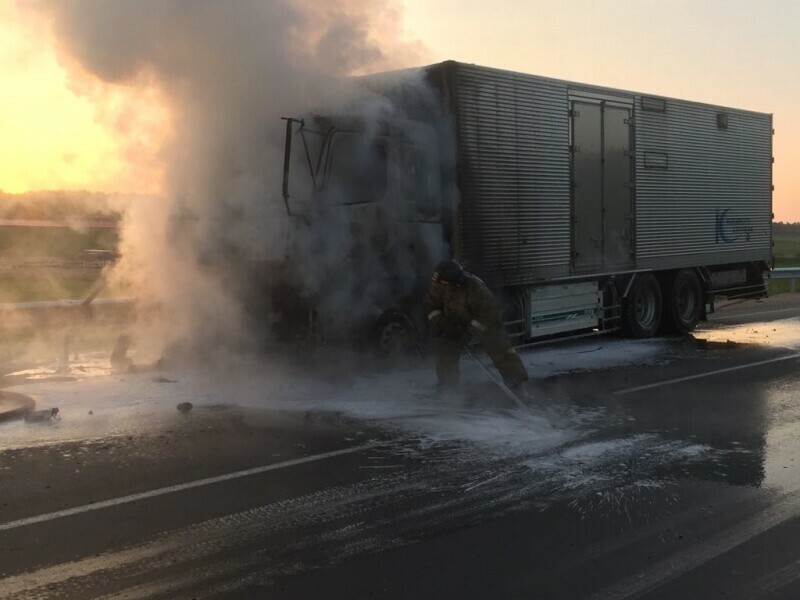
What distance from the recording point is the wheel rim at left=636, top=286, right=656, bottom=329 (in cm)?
1305

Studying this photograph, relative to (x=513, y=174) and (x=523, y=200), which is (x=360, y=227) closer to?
(x=513, y=174)

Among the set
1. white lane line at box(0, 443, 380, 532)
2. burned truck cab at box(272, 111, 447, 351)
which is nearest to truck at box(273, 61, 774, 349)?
burned truck cab at box(272, 111, 447, 351)

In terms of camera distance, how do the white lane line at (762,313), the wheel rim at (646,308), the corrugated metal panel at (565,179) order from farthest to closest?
the white lane line at (762,313), the wheel rim at (646,308), the corrugated metal panel at (565,179)

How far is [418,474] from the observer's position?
5.55 meters

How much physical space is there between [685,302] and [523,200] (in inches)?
191

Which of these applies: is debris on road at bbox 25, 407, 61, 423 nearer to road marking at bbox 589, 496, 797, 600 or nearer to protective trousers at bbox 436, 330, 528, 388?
protective trousers at bbox 436, 330, 528, 388

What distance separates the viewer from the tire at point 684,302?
13.4 meters

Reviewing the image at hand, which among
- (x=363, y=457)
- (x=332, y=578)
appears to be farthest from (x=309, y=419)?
(x=332, y=578)

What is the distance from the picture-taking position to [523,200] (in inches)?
407

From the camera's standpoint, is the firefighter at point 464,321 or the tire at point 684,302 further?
the tire at point 684,302

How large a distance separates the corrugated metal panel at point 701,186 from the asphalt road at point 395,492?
14.6 feet

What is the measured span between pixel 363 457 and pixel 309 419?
130 cm

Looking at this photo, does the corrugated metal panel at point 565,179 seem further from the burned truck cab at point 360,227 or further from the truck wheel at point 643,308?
the burned truck cab at point 360,227

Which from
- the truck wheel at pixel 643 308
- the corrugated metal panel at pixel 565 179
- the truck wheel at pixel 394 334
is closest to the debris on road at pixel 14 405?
the truck wheel at pixel 394 334
